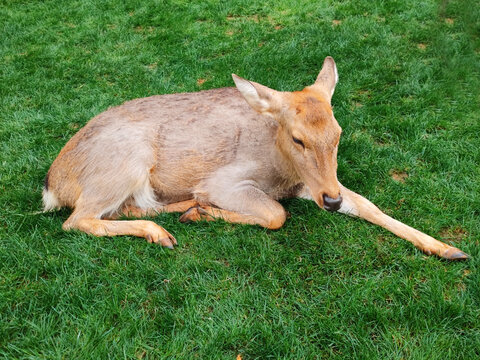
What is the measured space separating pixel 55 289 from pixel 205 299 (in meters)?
1.22

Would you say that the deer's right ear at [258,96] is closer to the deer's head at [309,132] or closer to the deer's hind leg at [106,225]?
the deer's head at [309,132]

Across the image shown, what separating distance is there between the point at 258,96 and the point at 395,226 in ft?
5.82

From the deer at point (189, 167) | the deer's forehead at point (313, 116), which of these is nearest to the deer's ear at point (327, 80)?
the deer at point (189, 167)

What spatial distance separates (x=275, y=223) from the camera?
4301mm

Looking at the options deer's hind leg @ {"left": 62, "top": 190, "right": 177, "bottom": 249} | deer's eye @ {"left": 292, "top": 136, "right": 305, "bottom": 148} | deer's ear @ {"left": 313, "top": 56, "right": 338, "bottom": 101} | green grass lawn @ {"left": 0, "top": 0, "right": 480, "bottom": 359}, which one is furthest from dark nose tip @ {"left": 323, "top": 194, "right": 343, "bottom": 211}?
deer's hind leg @ {"left": 62, "top": 190, "right": 177, "bottom": 249}

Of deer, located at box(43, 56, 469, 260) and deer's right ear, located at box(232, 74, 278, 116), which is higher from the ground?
deer's right ear, located at box(232, 74, 278, 116)

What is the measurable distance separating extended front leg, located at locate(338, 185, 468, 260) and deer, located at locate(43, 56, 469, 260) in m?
0.01

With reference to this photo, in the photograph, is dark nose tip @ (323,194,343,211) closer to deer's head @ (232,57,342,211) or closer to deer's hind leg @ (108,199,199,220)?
deer's head @ (232,57,342,211)

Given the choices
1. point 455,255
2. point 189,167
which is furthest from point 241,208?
point 455,255

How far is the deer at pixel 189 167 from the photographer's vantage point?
4340 millimetres

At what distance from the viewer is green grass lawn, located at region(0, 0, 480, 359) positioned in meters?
3.11

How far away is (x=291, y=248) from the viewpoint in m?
4.06

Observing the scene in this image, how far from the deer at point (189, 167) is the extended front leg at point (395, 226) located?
0.04 ft

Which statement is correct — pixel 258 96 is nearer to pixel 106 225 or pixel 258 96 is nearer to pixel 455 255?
pixel 106 225
